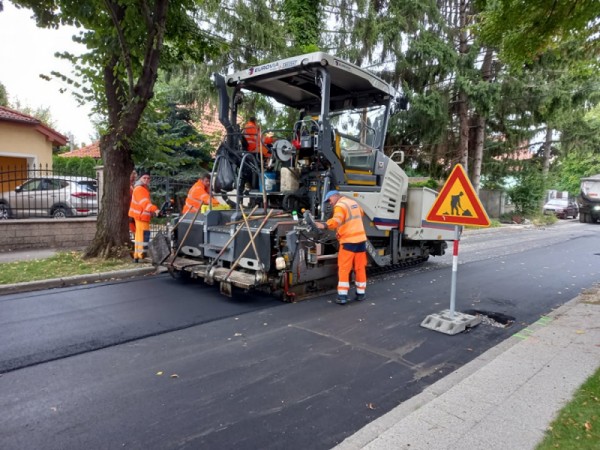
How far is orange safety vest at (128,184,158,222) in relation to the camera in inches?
333

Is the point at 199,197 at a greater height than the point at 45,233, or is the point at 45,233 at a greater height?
the point at 199,197

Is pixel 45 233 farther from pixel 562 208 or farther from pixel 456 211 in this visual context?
pixel 562 208

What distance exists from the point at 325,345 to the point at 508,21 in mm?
5389

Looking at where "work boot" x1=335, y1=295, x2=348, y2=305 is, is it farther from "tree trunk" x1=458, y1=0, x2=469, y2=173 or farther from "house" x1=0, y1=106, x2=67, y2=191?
"house" x1=0, y1=106, x2=67, y2=191

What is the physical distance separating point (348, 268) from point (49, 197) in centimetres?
937

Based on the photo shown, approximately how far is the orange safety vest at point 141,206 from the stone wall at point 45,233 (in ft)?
10.1

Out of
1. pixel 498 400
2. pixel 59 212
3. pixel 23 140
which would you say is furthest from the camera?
pixel 23 140

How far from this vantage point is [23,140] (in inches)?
667

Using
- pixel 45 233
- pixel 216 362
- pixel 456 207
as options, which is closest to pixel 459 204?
pixel 456 207

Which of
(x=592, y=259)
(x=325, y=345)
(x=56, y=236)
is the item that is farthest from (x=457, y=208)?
(x=56, y=236)

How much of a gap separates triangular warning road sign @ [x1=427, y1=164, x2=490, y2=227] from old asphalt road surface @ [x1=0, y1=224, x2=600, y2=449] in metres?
1.33

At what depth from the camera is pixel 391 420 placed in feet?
9.98

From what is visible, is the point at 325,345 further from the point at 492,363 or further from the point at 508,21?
the point at 508,21

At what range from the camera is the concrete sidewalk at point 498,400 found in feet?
9.00
